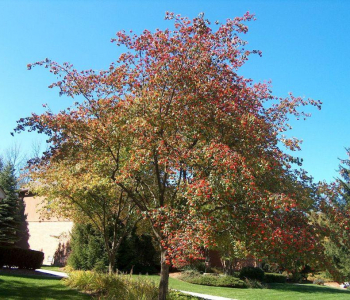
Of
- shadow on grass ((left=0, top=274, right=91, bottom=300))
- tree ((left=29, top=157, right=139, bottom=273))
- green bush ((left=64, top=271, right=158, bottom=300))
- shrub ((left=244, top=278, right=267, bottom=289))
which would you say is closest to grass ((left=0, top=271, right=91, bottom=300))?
shadow on grass ((left=0, top=274, right=91, bottom=300))

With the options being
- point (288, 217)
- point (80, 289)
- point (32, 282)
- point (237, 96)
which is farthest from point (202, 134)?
point (32, 282)

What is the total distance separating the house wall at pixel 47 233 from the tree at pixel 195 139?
17.0m

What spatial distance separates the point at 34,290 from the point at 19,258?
7021 mm

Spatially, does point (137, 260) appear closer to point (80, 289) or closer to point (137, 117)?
point (80, 289)

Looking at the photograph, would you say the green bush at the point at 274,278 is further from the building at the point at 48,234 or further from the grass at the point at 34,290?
the grass at the point at 34,290

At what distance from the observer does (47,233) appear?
2773cm

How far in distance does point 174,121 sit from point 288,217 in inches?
136

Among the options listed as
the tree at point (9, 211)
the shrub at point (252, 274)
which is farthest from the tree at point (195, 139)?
the tree at point (9, 211)

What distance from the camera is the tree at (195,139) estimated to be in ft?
22.3

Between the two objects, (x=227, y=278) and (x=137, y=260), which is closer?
(x=227, y=278)

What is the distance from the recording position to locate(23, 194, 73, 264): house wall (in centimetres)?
2598

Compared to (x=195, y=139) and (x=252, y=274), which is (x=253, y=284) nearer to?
(x=252, y=274)

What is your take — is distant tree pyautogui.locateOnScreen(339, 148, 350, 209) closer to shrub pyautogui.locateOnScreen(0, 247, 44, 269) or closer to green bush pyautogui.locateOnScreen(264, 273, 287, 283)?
green bush pyautogui.locateOnScreen(264, 273, 287, 283)

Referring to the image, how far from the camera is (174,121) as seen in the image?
8.50 meters
